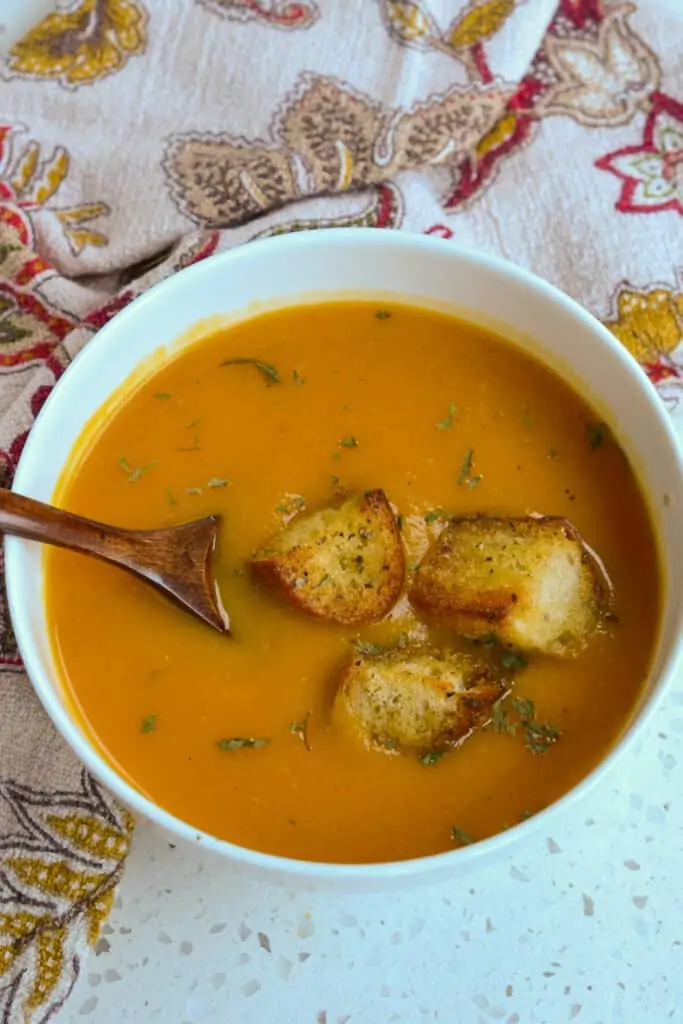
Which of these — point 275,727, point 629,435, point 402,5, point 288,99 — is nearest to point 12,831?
point 275,727

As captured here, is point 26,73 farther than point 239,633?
Yes

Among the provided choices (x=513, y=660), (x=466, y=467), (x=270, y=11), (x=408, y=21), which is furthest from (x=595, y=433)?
(x=270, y=11)

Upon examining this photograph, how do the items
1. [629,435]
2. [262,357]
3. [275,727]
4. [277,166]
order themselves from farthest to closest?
[277,166], [262,357], [629,435], [275,727]

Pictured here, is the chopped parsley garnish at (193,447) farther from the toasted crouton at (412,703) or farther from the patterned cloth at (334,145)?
the toasted crouton at (412,703)

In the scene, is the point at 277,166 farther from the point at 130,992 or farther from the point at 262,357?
the point at 130,992

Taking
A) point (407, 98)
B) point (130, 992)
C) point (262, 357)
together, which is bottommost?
point (130, 992)

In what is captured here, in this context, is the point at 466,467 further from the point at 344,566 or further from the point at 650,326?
the point at 650,326

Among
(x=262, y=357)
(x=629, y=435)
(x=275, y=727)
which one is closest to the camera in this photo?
(x=275, y=727)

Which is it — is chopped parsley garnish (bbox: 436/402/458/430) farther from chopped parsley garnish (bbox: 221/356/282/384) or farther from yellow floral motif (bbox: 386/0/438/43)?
yellow floral motif (bbox: 386/0/438/43)
